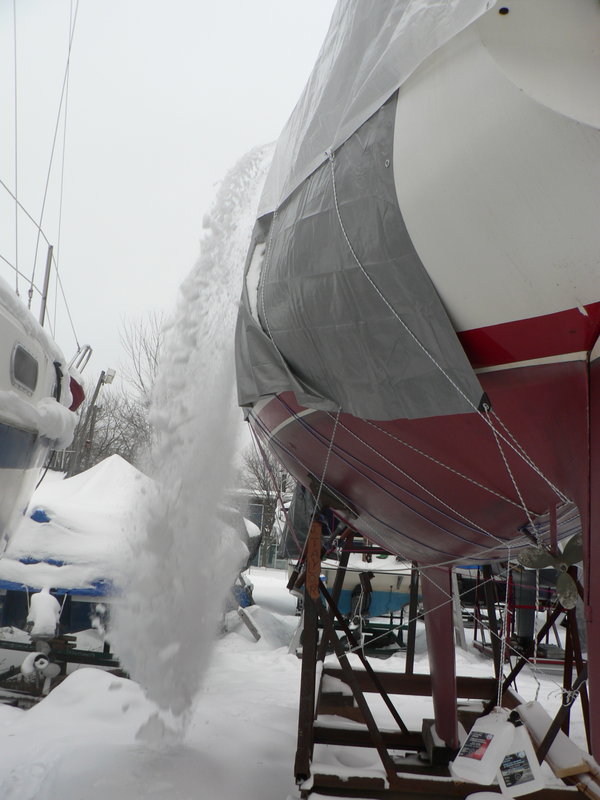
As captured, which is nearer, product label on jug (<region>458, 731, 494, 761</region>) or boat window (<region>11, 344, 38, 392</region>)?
product label on jug (<region>458, 731, 494, 761</region>)

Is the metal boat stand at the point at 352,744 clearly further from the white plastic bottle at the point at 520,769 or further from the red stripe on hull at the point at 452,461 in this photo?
the red stripe on hull at the point at 452,461

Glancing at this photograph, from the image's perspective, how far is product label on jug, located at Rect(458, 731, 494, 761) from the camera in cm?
221

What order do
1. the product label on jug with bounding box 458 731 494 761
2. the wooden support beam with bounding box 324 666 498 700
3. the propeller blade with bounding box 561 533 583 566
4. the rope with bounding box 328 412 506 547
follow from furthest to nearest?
the wooden support beam with bounding box 324 666 498 700
the rope with bounding box 328 412 506 547
the propeller blade with bounding box 561 533 583 566
the product label on jug with bounding box 458 731 494 761

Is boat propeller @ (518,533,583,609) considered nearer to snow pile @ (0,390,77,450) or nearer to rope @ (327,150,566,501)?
rope @ (327,150,566,501)

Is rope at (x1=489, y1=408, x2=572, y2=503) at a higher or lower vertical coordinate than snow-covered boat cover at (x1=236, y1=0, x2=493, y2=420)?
lower

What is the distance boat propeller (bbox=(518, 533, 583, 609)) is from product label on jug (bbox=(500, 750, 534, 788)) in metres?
0.68

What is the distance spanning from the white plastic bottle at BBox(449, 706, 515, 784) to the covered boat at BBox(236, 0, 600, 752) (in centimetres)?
38

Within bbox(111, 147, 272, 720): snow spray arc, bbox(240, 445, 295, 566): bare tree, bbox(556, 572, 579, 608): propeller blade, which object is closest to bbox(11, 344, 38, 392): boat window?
bbox(556, 572, 579, 608): propeller blade

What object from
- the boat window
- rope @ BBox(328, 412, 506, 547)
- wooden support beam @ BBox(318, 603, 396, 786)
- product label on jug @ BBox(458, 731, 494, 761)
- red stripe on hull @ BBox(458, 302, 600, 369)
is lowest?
wooden support beam @ BBox(318, 603, 396, 786)

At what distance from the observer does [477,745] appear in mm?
2256

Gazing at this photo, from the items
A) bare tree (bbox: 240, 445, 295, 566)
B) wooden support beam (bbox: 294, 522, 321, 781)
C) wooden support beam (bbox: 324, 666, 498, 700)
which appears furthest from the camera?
bare tree (bbox: 240, 445, 295, 566)

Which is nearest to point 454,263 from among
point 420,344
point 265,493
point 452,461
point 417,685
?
point 420,344

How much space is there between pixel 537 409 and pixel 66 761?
371 cm

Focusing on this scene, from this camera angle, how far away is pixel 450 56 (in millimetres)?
2186
